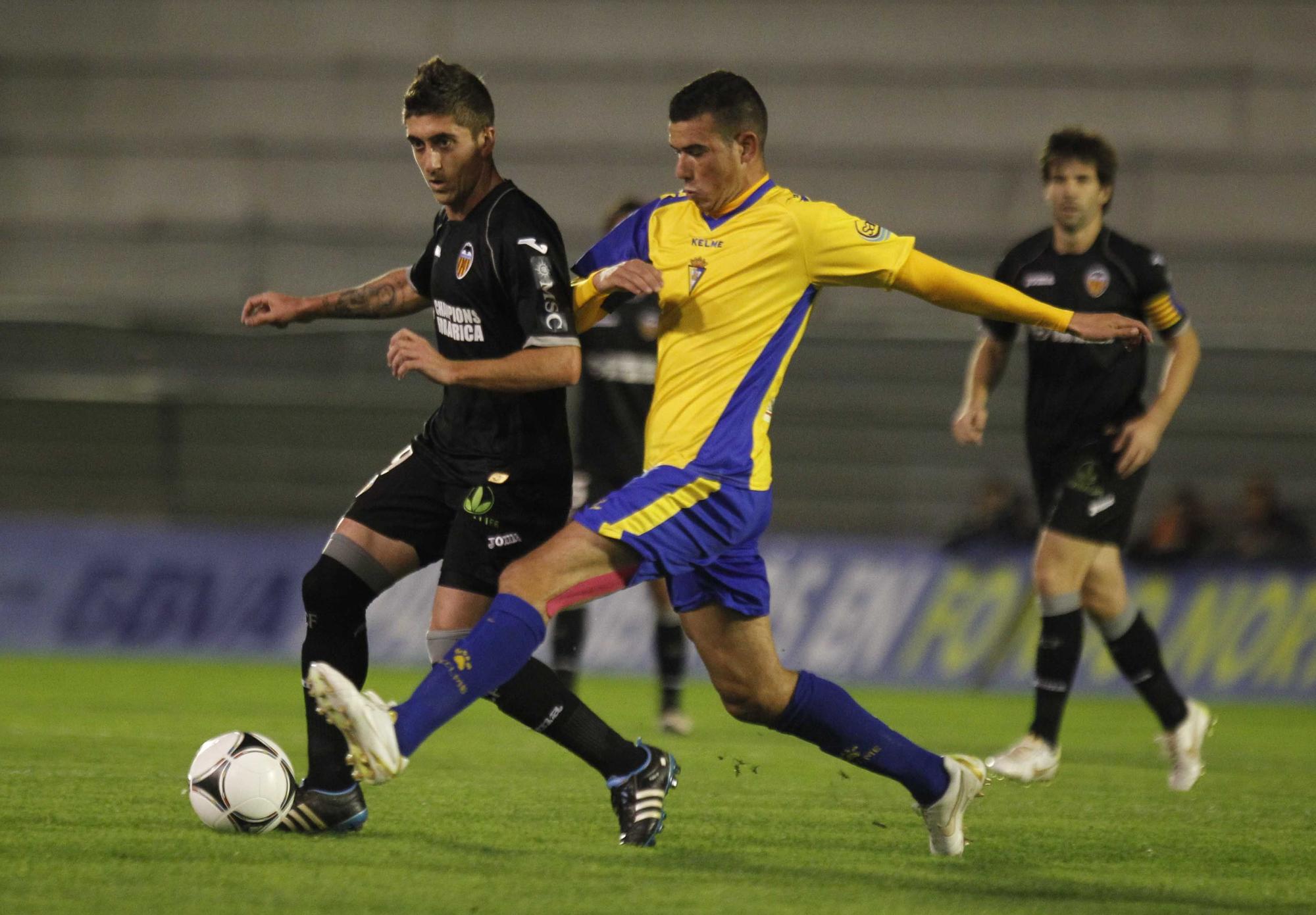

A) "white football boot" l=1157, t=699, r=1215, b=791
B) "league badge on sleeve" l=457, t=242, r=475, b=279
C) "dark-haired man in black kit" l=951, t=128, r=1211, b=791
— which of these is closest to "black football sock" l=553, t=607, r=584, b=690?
"dark-haired man in black kit" l=951, t=128, r=1211, b=791

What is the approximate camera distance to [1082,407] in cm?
625

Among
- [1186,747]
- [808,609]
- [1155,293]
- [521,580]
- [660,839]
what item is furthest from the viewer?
[808,609]

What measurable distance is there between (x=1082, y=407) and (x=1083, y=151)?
2.89 ft

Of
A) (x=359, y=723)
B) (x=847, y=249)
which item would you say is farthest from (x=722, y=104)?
(x=359, y=723)

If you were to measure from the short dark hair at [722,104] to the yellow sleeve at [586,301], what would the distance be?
17.8 inches

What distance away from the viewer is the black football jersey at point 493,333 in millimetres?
4449

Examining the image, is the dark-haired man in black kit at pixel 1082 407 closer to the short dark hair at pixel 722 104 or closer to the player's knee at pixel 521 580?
the short dark hair at pixel 722 104

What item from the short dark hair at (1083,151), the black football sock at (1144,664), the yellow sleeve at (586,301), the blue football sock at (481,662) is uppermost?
the short dark hair at (1083,151)

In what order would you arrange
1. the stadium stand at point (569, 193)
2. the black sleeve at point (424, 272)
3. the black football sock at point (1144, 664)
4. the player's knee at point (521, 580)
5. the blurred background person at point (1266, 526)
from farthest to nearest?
the stadium stand at point (569, 193) → the blurred background person at point (1266, 526) → the black football sock at point (1144, 664) → the black sleeve at point (424, 272) → the player's knee at point (521, 580)

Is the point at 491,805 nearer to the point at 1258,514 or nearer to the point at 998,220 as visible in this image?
the point at 1258,514

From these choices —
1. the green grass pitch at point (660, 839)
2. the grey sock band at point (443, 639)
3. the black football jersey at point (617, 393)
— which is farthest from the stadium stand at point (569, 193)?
the grey sock band at point (443, 639)

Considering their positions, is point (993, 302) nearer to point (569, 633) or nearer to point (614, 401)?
point (569, 633)

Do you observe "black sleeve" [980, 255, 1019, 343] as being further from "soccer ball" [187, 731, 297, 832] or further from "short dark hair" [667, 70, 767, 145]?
"soccer ball" [187, 731, 297, 832]

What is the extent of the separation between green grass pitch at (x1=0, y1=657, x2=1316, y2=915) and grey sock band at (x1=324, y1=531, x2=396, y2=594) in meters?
0.66
